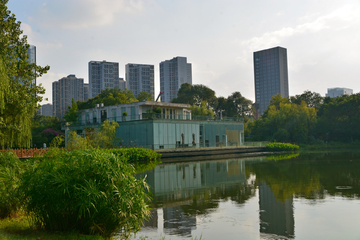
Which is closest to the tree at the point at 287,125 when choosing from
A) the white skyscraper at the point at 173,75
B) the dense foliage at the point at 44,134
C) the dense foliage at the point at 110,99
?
the dense foliage at the point at 110,99

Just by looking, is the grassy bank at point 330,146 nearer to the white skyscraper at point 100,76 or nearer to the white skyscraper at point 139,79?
the white skyscraper at point 139,79

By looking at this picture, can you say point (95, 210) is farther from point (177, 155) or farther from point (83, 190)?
point (177, 155)

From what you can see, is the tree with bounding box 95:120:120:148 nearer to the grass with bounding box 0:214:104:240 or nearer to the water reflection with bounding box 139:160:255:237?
the water reflection with bounding box 139:160:255:237

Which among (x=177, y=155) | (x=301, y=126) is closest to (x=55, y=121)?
(x=177, y=155)

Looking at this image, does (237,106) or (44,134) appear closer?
(44,134)

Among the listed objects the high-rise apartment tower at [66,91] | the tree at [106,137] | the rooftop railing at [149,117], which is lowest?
the tree at [106,137]

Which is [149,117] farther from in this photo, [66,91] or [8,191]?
[66,91]

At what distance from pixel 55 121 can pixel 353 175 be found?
1983 inches

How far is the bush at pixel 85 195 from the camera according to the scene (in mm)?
5898

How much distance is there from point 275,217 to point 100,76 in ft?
354

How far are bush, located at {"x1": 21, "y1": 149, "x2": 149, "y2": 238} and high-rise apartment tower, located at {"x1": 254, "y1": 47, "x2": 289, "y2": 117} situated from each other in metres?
149

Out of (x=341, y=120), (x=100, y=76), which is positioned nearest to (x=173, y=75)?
(x=100, y=76)

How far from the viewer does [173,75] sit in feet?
400

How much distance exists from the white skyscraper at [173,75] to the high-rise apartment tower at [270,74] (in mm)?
47302
